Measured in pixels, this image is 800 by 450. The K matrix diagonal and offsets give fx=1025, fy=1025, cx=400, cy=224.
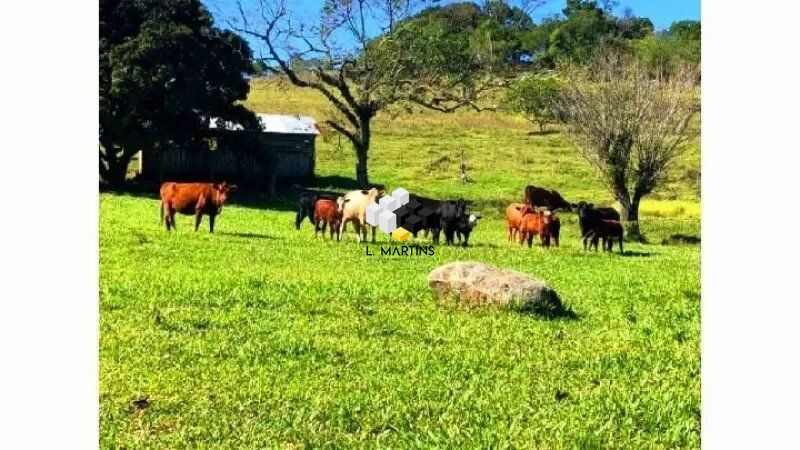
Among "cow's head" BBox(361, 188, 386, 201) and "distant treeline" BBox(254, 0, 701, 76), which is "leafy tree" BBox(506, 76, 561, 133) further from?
"cow's head" BBox(361, 188, 386, 201)

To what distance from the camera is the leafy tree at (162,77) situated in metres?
6.46

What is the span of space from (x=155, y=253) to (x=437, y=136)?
79.6 inches

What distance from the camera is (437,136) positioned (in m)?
6.77

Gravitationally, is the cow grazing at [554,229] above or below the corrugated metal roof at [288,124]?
below

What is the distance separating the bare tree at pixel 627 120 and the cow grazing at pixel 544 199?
31cm

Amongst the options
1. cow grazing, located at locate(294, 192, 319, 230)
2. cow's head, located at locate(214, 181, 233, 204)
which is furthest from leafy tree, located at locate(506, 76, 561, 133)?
cow's head, located at locate(214, 181, 233, 204)

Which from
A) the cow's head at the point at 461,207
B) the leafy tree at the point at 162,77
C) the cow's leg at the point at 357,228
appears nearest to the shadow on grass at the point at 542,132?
the cow's head at the point at 461,207

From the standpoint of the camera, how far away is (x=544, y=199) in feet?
22.3

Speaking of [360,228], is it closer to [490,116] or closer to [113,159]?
[490,116]

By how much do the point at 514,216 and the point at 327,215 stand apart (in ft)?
4.10

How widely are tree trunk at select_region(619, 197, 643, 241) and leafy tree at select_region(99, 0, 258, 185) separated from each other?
2511mm

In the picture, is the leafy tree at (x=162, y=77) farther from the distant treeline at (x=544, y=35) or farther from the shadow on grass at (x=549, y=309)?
the shadow on grass at (x=549, y=309)

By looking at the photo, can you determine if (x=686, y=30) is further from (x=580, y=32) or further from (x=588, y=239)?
(x=588, y=239)

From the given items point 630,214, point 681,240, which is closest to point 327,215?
point 630,214
